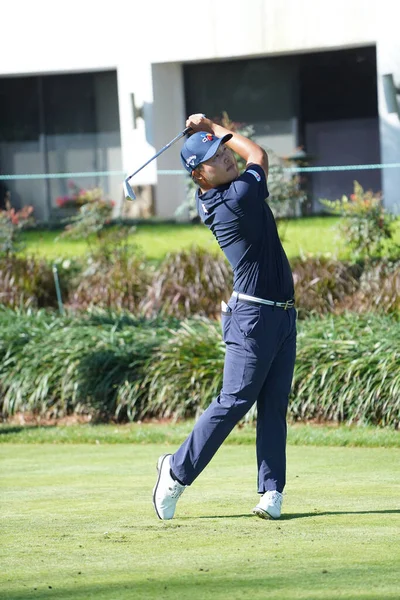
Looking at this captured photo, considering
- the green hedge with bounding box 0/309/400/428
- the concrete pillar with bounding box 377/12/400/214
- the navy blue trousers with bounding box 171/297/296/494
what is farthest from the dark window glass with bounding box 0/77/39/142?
the navy blue trousers with bounding box 171/297/296/494

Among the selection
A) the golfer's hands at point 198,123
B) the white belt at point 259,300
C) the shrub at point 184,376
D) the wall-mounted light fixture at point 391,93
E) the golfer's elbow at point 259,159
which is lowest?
the shrub at point 184,376

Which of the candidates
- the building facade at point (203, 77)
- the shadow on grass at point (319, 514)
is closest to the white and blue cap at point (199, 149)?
the shadow on grass at point (319, 514)

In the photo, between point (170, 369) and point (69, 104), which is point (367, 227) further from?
point (69, 104)

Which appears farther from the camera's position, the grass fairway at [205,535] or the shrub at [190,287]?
the shrub at [190,287]

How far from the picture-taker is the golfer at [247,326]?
225 inches

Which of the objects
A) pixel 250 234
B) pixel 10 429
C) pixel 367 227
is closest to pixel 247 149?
pixel 250 234

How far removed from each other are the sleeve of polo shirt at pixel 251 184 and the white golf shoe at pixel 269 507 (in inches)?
59.2

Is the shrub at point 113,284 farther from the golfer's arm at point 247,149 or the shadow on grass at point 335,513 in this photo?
the shadow on grass at point 335,513

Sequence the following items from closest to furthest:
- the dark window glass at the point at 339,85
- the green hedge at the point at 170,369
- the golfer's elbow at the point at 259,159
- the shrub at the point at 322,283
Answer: the golfer's elbow at the point at 259,159 < the green hedge at the point at 170,369 < the shrub at the point at 322,283 < the dark window glass at the point at 339,85

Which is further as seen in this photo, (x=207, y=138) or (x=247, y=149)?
(x=247, y=149)

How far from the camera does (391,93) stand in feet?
53.4

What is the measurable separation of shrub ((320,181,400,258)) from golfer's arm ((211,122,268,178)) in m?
7.23

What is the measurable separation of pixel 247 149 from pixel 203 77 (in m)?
13.8

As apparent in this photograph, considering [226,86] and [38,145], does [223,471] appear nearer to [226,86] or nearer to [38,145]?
[226,86]
